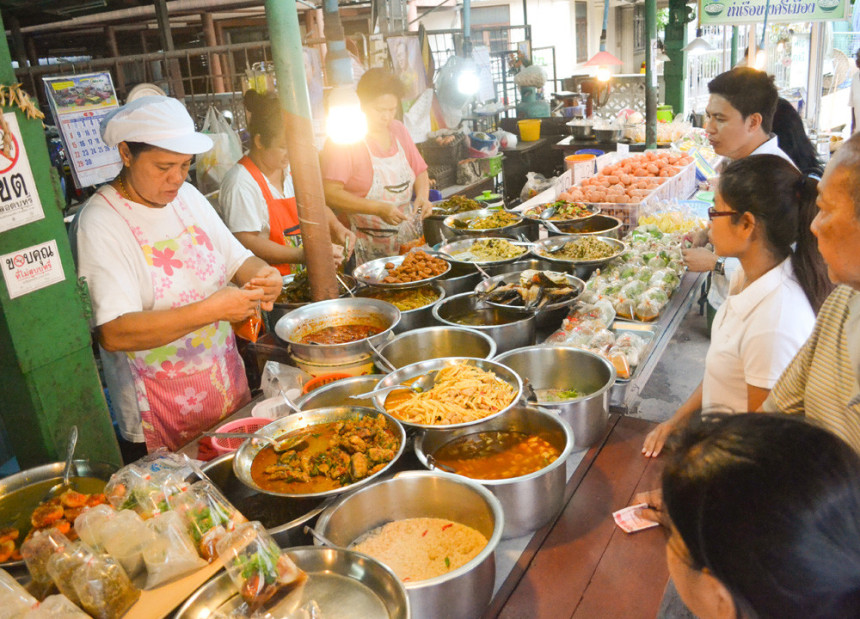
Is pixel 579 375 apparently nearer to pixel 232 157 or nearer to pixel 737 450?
pixel 737 450

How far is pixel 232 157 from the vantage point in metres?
5.80

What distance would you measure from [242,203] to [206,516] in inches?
106

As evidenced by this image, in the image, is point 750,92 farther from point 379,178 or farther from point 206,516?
point 206,516

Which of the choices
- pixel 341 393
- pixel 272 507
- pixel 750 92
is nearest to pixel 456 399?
pixel 341 393

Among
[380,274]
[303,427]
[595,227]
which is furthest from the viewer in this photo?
[595,227]

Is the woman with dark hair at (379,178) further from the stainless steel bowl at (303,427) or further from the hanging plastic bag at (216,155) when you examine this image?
the stainless steel bowl at (303,427)

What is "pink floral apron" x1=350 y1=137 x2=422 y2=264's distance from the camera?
16.1ft

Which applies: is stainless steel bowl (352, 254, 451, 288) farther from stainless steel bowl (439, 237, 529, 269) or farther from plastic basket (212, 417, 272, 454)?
plastic basket (212, 417, 272, 454)

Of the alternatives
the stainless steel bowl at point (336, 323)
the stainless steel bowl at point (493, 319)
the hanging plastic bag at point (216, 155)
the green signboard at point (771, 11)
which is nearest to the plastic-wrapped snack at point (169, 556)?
the stainless steel bowl at point (336, 323)

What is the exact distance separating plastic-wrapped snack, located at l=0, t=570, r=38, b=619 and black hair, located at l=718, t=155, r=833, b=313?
99.8 inches

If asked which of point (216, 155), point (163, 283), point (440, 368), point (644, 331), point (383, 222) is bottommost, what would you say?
point (644, 331)

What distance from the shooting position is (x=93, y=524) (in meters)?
1.57

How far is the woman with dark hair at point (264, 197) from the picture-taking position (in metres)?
3.90

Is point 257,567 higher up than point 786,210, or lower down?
lower down
